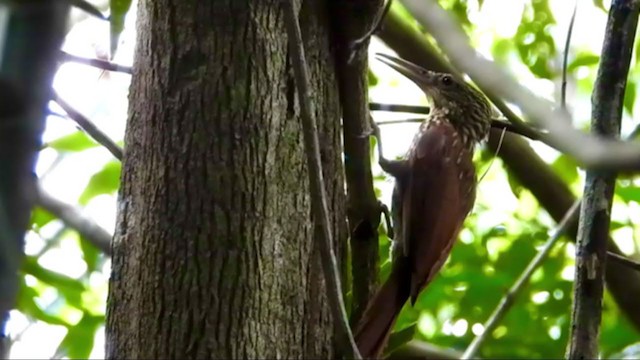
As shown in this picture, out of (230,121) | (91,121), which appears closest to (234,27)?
(230,121)

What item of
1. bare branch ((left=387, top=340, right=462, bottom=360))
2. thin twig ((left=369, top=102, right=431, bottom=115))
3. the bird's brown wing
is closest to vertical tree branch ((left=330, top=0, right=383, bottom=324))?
the bird's brown wing

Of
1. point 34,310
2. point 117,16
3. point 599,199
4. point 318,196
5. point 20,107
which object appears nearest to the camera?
point 20,107

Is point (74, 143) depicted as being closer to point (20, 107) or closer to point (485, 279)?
point (485, 279)

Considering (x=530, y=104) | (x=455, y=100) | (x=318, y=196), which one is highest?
(x=455, y=100)

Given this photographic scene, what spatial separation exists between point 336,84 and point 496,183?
5.88 feet

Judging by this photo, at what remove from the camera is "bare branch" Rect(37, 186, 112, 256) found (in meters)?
2.04

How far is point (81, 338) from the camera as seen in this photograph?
2.37 meters

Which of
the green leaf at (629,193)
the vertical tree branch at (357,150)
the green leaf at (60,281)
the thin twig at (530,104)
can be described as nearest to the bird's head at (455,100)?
the green leaf at (629,193)

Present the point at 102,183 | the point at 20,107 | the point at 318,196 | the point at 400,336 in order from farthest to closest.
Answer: the point at 102,183
the point at 400,336
the point at 318,196
the point at 20,107

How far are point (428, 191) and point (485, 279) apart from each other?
0.44m

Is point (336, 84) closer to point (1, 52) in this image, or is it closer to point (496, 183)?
point (1, 52)

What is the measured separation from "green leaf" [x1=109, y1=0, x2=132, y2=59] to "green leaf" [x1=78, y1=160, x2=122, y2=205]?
1.58ft

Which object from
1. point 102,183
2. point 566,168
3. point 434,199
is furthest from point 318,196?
point 566,168

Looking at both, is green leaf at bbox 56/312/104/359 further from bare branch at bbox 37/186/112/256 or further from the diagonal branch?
the diagonal branch
